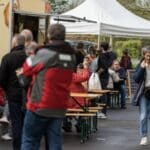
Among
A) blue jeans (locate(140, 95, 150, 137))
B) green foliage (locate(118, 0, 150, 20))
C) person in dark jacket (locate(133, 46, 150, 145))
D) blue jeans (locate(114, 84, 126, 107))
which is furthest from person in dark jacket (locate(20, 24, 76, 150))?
green foliage (locate(118, 0, 150, 20))

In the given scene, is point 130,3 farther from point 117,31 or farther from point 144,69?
point 144,69

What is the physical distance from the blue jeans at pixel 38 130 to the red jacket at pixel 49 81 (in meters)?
0.11

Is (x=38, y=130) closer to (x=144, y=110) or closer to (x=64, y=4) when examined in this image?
(x=144, y=110)

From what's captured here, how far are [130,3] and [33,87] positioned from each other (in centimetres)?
4428

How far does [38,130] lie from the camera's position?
736 centimetres

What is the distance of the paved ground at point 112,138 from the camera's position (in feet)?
37.5

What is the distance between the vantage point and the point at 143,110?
11.6 metres

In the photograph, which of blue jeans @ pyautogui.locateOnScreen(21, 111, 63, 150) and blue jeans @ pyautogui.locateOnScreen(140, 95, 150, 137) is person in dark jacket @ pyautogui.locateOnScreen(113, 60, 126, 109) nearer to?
blue jeans @ pyautogui.locateOnScreen(140, 95, 150, 137)

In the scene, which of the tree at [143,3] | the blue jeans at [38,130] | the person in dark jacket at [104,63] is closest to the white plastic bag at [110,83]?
the person in dark jacket at [104,63]

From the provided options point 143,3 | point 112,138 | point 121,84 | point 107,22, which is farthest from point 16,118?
point 143,3

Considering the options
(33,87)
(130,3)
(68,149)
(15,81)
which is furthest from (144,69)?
(130,3)

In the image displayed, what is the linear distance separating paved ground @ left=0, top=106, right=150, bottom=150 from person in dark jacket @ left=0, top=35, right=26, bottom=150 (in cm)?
197

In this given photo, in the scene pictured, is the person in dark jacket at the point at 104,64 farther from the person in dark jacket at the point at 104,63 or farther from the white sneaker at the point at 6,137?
the white sneaker at the point at 6,137

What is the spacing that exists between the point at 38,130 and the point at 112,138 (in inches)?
217
